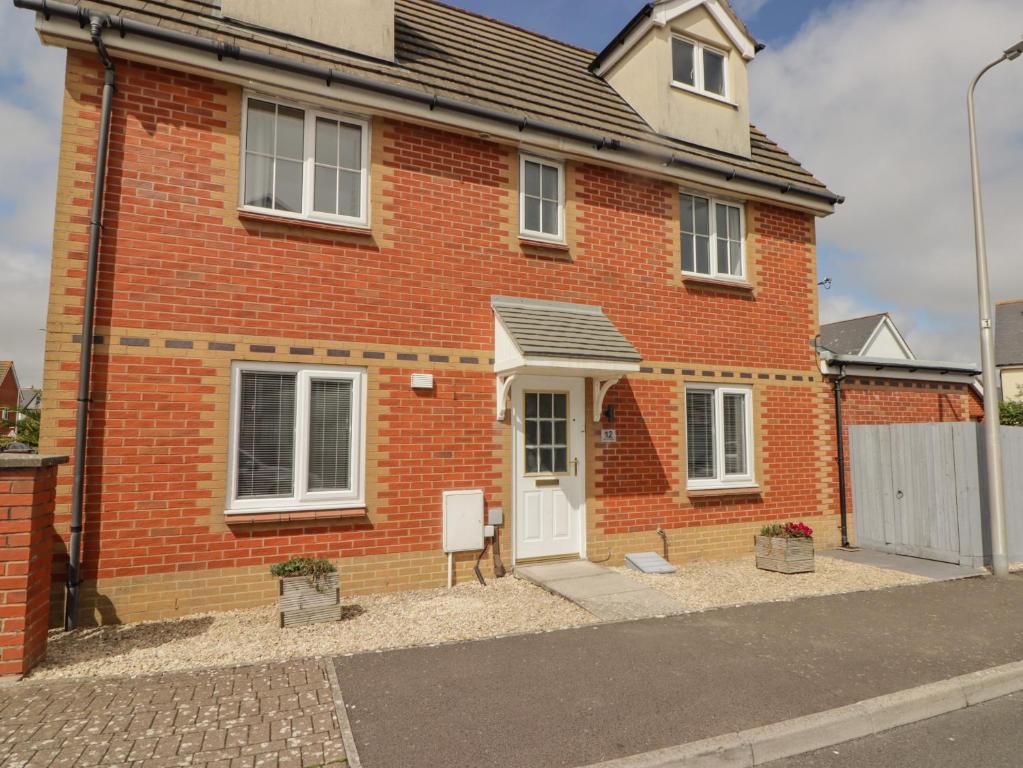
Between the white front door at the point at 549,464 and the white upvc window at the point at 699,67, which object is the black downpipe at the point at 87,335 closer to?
the white front door at the point at 549,464

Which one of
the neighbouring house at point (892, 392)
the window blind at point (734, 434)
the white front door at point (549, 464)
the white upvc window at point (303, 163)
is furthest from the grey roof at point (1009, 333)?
the white upvc window at point (303, 163)

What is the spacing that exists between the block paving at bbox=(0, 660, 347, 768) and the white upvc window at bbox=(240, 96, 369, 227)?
14.9 ft

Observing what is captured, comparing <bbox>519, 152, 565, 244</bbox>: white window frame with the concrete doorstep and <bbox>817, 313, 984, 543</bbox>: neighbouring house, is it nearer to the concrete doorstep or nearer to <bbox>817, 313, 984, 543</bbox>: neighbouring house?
<bbox>817, 313, 984, 543</bbox>: neighbouring house

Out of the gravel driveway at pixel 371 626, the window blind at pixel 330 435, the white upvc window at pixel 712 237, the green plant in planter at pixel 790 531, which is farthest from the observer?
the white upvc window at pixel 712 237

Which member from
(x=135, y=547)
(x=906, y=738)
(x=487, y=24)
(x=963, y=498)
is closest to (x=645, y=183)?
(x=487, y=24)

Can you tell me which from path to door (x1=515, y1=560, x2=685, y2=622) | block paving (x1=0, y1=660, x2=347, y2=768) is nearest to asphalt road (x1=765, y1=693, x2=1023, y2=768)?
path to door (x1=515, y1=560, x2=685, y2=622)

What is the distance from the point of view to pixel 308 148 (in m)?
6.59

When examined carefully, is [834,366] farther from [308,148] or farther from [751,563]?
[308,148]

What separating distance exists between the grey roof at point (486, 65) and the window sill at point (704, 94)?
0.84m

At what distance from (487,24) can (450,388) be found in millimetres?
6448

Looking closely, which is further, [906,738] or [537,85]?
[537,85]

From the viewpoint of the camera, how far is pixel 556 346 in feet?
22.2

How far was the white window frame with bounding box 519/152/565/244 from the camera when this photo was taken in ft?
25.4

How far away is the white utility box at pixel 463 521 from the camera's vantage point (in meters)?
6.82
